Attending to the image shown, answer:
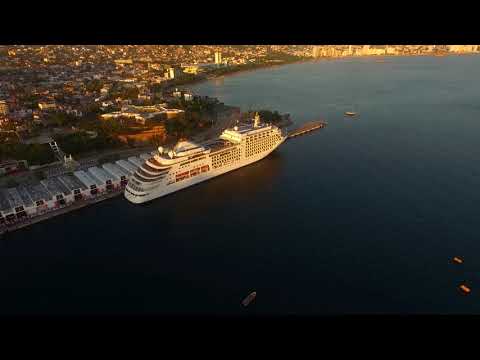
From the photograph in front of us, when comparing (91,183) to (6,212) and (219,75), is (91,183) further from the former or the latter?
(219,75)

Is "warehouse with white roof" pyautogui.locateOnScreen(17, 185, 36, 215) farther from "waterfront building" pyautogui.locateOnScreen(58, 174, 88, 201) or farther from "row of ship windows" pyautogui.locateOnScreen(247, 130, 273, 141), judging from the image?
"row of ship windows" pyautogui.locateOnScreen(247, 130, 273, 141)

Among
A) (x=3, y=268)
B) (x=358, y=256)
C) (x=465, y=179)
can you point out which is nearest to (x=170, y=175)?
(x=3, y=268)

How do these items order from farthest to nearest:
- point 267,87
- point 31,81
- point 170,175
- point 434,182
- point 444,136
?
point 267,87, point 31,81, point 444,136, point 434,182, point 170,175

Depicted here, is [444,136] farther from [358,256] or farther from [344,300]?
[344,300]

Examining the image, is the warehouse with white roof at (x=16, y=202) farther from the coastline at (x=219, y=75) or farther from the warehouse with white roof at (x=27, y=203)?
the coastline at (x=219, y=75)

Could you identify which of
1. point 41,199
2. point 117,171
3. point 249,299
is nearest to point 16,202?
point 41,199

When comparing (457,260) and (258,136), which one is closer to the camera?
(457,260)
